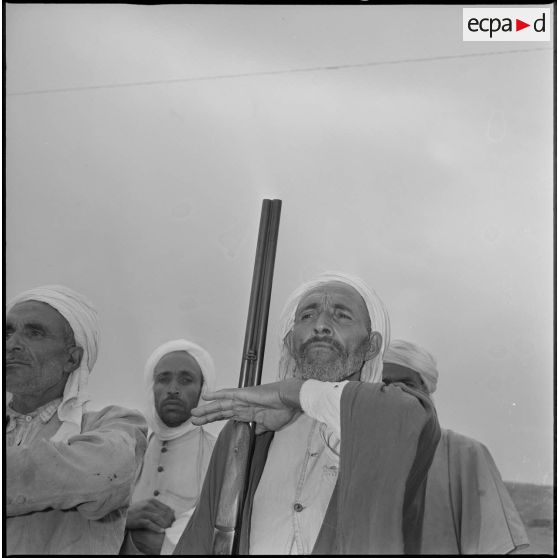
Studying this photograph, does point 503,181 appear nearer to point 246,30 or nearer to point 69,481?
point 246,30

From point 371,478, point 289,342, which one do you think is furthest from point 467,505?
point 289,342

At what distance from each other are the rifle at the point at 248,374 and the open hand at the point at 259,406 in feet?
0.12

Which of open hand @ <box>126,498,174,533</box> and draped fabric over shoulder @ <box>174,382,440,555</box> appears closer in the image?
draped fabric over shoulder @ <box>174,382,440,555</box>

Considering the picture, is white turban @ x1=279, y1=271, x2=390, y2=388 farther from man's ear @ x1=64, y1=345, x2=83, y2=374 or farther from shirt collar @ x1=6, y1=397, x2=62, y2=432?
shirt collar @ x1=6, y1=397, x2=62, y2=432

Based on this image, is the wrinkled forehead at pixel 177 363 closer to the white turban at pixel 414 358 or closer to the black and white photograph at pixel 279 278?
the black and white photograph at pixel 279 278

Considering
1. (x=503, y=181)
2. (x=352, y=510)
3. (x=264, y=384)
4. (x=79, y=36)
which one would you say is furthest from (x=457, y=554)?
(x=79, y=36)

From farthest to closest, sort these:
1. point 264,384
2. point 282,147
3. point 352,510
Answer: point 282,147 < point 264,384 < point 352,510

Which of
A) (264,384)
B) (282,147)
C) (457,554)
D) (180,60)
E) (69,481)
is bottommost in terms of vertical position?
(457,554)

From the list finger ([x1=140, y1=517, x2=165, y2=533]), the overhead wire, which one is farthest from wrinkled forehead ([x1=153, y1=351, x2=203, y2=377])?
the overhead wire

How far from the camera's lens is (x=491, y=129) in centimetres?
418

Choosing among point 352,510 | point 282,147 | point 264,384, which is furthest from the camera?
point 282,147

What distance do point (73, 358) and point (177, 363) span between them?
462mm

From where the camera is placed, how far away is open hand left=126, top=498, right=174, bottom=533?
3.90 metres

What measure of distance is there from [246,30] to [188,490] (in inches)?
82.5
